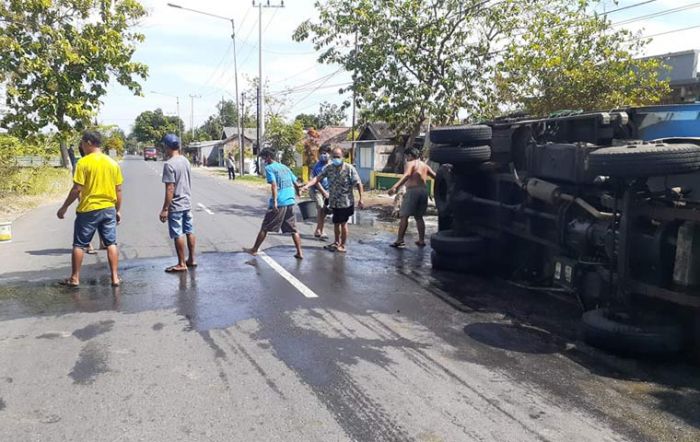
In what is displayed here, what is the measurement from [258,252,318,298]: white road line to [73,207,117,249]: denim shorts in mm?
2147

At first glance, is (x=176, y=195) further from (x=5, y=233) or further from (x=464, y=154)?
(x=5, y=233)

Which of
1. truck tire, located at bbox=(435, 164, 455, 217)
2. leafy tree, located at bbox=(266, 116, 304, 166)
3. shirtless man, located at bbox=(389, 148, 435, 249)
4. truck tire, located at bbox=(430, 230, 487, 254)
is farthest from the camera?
leafy tree, located at bbox=(266, 116, 304, 166)

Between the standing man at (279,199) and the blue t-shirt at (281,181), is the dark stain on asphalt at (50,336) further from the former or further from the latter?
the blue t-shirt at (281,181)

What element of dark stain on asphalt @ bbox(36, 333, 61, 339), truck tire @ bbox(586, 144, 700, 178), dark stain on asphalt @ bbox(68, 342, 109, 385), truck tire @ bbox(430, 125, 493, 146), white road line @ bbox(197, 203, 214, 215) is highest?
truck tire @ bbox(430, 125, 493, 146)

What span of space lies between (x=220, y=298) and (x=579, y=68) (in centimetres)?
1096

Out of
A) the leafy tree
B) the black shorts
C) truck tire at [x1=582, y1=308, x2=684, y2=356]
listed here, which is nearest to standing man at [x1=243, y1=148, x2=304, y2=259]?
the black shorts

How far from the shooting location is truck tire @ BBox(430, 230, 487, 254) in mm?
7672

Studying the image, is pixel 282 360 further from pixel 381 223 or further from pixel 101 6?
pixel 101 6

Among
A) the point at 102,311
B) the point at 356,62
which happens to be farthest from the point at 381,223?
the point at 102,311

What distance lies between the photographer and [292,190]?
881 centimetres

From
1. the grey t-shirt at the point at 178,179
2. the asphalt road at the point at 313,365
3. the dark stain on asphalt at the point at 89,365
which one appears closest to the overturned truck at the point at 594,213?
the asphalt road at the point at 313,365

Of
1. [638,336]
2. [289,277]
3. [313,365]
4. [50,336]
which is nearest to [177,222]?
→ [289,277]

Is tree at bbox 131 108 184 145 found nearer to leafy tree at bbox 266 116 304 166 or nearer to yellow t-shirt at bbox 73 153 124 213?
leafy tree at bbox 266 116 304 166

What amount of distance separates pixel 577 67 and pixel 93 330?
12445mm
